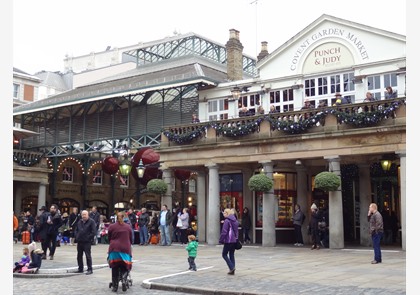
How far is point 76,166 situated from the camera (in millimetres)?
45312

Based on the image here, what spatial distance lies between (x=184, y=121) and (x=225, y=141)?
6262 mm

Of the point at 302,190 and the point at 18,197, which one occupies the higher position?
the point at 302,190

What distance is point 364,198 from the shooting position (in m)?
25.2

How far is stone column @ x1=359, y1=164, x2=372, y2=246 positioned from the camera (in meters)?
24.6

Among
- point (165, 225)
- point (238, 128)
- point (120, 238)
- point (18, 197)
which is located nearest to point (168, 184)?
point (165, 225)

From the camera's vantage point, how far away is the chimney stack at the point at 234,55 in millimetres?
31500

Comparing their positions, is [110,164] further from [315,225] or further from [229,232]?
[229,232]

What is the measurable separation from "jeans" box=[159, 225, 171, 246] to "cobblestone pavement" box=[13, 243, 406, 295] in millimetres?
4358

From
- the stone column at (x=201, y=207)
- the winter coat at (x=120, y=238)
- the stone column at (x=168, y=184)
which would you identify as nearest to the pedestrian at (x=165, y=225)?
the stone column at (x=168, y=184)

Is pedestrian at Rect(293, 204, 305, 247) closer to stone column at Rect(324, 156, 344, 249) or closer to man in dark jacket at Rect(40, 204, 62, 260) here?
stone column at Rect(324, 156, 344, 249)

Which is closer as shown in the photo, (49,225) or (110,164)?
(49,225)

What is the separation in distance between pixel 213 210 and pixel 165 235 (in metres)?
2.51
